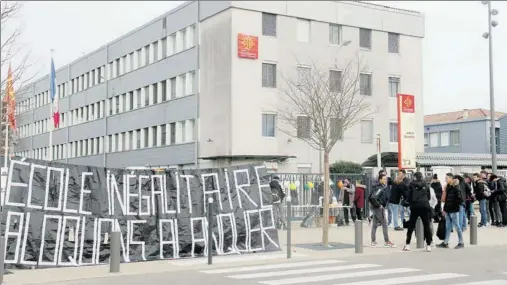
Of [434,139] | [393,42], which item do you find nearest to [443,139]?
A: [434,139]

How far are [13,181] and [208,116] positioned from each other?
29590 millimetres

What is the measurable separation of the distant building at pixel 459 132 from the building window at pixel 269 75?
21.7 m

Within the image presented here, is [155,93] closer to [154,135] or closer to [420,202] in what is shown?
[154,135]

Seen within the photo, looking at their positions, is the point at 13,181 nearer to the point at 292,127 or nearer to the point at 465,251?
the point at 465,251

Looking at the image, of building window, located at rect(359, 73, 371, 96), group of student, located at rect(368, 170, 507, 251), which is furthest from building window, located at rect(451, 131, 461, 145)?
group of student, located at rect(368, 170, 507, 251)

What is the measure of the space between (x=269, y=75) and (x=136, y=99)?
597 inches

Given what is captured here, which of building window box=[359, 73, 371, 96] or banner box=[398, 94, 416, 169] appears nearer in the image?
banner box=[398, 94, 416, 169]

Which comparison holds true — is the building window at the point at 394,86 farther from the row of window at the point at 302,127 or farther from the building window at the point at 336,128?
the building window at the point at 336,128

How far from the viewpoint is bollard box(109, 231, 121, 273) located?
11.8 m

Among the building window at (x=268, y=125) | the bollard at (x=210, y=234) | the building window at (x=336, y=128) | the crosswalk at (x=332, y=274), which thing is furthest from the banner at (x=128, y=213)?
the building window at (x=268, y=125)

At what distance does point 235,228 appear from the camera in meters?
14.6

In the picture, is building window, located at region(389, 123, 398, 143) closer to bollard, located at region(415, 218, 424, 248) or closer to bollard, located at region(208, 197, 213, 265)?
bollard, located at region(415, 218, 424, 248)

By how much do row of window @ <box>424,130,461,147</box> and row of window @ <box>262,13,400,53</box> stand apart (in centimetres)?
1691

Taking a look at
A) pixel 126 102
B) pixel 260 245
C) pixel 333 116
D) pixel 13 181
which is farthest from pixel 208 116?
pixel 13 181
